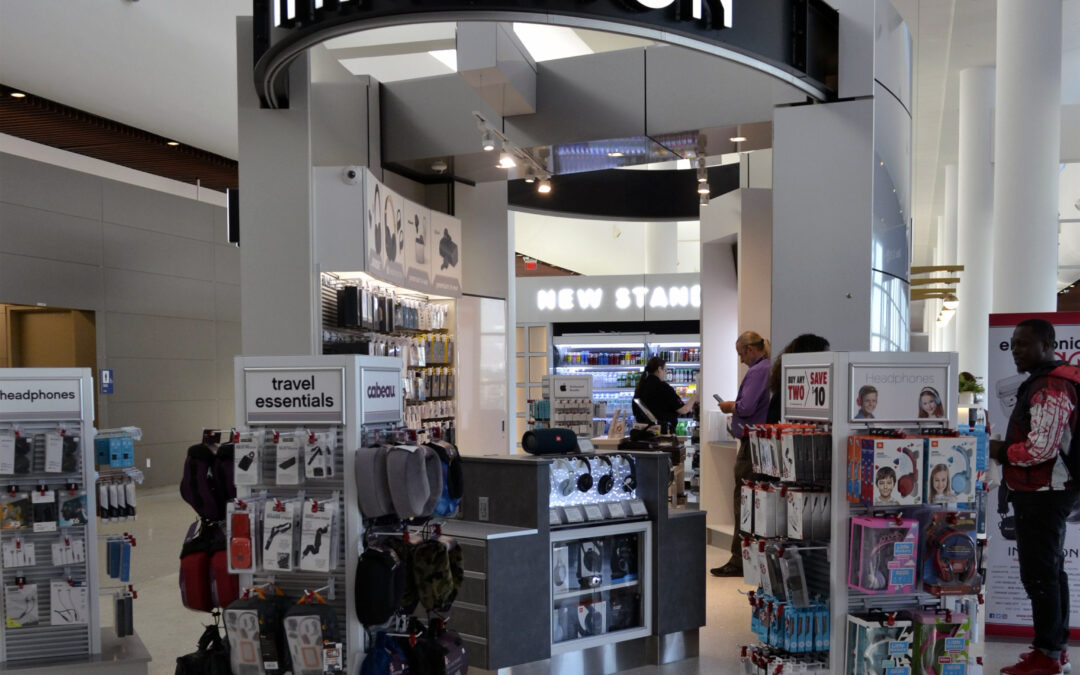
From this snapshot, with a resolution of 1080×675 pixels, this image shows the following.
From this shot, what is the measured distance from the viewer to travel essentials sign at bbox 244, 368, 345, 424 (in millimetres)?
3465

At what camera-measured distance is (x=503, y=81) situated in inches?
252

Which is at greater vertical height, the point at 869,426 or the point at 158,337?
the point at 158,337

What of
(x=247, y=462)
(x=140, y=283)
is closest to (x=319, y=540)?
(x=247, y=462)

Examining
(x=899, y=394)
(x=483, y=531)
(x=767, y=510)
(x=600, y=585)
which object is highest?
(x=899, y=394)

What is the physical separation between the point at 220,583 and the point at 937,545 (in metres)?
2.64

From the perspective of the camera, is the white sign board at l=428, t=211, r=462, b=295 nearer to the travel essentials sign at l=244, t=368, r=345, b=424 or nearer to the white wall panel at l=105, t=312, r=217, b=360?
the travel essentials sign at l=244, t=368, r=345, b=424

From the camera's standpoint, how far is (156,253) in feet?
41.0

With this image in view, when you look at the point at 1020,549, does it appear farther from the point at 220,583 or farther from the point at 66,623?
the point at 66,623

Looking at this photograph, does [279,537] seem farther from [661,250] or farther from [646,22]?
[661,250]

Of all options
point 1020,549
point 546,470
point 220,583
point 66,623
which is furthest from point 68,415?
point 1020,549

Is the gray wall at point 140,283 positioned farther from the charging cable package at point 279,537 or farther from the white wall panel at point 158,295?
the charging cable package at point 279,537

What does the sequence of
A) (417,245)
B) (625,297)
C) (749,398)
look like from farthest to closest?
(625,297), (417,245), (749,398)

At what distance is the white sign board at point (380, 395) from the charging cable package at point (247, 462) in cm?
40

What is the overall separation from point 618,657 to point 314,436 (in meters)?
2.12
